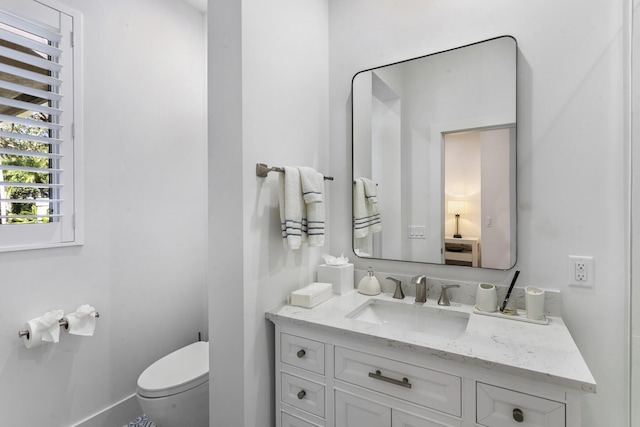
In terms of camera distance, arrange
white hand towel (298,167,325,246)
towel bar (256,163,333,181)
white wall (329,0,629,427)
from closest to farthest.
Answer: white wall (329,0,629,427) < towel bar (256,163,333,181) < white hand towel (298,167,325,246)

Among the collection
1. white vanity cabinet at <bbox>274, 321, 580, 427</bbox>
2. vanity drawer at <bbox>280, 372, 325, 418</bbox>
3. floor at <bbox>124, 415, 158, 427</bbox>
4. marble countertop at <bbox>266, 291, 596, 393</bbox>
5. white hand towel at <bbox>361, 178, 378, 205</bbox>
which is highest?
white hand towel at <bbox>361, 178, 378, 205</bbox>

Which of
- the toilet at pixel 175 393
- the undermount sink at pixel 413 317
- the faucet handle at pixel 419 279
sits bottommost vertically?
the toilet at pixel 175 393

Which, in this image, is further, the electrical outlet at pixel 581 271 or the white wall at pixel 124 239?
the white wall at pixel 124 239

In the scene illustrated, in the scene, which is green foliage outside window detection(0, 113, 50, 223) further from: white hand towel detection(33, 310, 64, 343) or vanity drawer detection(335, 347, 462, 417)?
vanity drawer detection(335, 347, 462, 417)

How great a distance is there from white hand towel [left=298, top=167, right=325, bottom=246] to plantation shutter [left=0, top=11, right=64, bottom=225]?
1267 millimetres

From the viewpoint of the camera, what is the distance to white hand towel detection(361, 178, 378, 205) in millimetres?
1740

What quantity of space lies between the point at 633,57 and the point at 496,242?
828mm

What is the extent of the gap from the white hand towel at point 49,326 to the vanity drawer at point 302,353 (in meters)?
1.11

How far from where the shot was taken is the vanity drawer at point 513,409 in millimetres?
890

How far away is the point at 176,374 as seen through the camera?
1738mm

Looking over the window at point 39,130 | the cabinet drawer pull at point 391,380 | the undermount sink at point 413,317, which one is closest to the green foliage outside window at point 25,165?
the window at point 39,130

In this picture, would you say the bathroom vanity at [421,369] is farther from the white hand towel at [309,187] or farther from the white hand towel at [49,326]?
the white hand towel at [49,326]

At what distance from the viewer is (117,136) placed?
192cm

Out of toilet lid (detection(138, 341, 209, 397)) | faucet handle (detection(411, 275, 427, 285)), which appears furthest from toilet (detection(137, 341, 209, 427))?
faucet handle (detection(411, 275, 427, 285))
